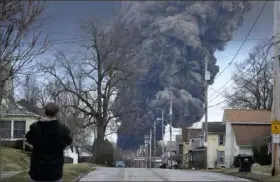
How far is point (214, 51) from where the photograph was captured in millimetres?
94000

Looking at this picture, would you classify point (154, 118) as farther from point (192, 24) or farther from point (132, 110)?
point (132, 110)

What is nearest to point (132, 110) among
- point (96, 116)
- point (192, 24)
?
point (96, 116)

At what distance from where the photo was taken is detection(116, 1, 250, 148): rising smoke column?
88.5 m

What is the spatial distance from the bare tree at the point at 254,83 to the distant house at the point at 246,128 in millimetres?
8879

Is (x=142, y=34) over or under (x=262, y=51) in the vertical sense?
over

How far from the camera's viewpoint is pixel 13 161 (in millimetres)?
30922

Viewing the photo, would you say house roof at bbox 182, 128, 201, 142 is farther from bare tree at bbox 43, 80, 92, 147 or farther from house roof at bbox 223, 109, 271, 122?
bare tree at bbox 43, 80, 92, 147

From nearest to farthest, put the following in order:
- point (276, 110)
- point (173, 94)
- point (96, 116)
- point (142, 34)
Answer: point (276, 110) → point (96, 116) → point (173, 94) → point (142, 34)

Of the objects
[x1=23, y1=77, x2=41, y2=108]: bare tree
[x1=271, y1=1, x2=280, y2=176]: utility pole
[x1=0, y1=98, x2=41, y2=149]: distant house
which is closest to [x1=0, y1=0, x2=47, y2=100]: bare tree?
[x1=271, y1=1, x2=280, y2=176]: utility pole

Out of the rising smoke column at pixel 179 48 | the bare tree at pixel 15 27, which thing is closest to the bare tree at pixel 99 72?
the rising smoke column at pixel 179 48

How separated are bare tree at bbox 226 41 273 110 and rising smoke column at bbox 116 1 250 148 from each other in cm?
968

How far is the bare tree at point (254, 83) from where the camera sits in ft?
233

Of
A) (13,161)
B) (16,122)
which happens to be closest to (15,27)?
(13,161)

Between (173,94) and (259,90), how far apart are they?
59.6ft
